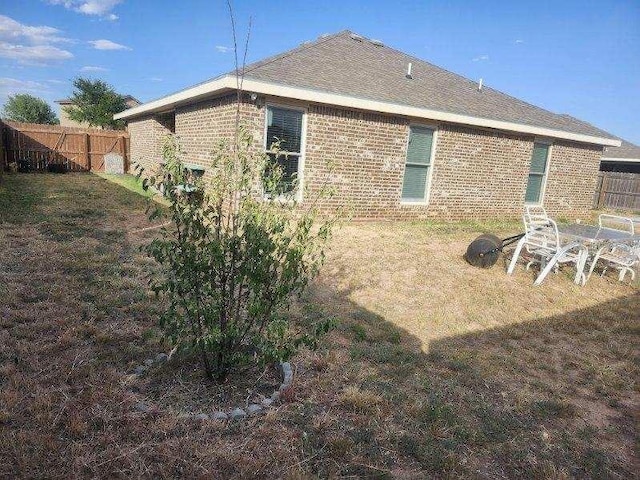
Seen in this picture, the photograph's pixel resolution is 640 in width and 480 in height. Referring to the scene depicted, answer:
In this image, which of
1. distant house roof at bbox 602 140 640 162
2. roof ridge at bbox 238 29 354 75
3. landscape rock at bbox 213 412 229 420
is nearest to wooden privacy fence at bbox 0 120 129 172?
roof ridge at bbox 238 29 354 75

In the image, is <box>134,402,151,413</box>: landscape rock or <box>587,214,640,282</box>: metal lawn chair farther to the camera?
<box>587,214,640,282</box>: metal lawn chair

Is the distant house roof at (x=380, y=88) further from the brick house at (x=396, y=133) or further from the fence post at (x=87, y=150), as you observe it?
the fence post at (x=87, y=150)

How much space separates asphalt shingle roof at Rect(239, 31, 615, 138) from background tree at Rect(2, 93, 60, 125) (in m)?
48.9

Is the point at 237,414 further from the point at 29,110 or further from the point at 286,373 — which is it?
the point at 29,110

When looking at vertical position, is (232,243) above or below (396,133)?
below

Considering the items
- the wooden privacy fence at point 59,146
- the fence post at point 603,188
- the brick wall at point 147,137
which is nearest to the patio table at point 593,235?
the brick wall at point 147,137

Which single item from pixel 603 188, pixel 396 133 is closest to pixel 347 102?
pixel 396 133

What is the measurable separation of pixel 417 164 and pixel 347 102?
9.65ft

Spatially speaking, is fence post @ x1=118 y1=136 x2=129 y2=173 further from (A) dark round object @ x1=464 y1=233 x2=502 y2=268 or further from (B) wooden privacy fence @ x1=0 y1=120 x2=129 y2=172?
(A) dark round object @ x1=464 y1=233 x2=502 y2=268

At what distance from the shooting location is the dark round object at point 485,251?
708cm

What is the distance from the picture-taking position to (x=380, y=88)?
1068 centimetres

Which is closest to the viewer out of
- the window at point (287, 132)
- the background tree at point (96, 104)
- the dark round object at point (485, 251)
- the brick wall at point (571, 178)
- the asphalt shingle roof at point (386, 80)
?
the dark round object at point (485, 251)

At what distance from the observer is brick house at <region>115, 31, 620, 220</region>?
30.7ft

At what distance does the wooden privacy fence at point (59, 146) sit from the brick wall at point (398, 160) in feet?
35.2
